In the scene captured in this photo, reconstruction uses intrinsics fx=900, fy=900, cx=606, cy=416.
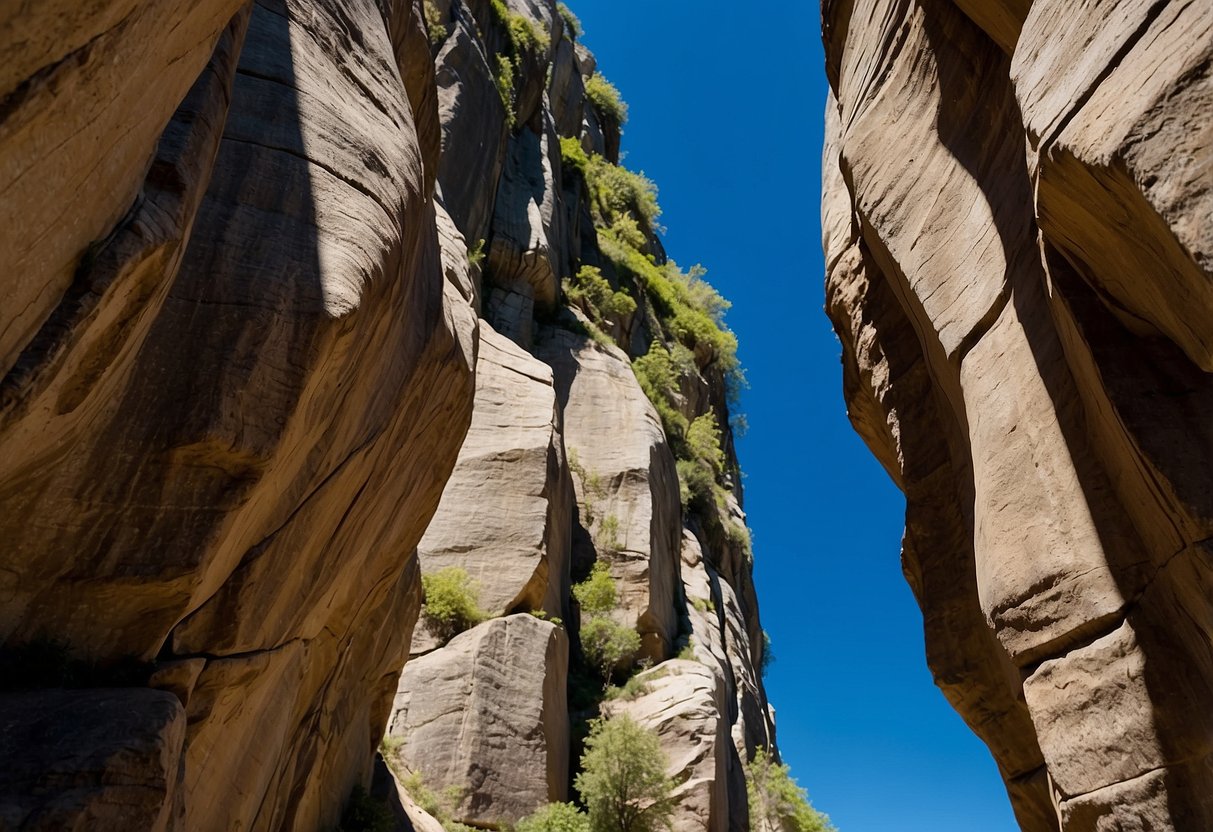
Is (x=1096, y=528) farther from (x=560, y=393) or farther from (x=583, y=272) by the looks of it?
(x=583, y=272)

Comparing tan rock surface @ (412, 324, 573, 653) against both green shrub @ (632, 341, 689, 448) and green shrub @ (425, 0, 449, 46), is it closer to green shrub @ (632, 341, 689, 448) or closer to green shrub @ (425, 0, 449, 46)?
green shrub @ (425, 0, 449, 46)

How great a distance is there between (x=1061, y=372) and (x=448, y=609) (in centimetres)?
1425

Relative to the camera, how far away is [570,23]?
45.3 metres

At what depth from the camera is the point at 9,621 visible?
5.30 metres

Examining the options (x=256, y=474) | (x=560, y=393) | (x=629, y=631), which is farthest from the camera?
(x=560, y=393)

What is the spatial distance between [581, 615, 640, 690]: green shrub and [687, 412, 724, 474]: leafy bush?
1238cm

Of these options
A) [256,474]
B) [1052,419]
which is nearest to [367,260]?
[256,474]

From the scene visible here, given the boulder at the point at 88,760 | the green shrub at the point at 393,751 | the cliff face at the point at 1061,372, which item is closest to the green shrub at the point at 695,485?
the green shrub at the point at 393,751

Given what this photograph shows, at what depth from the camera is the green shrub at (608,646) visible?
22344 mm

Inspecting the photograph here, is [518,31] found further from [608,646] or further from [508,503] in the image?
[608,646]

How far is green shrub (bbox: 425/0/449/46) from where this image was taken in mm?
24844

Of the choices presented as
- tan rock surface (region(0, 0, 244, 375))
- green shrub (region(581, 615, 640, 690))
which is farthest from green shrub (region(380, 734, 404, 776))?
tan rock surface (region(0, 0, 244, 375))

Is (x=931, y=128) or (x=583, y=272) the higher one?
(x=583, y=272)

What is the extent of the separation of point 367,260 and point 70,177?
3101 mm
